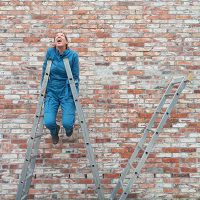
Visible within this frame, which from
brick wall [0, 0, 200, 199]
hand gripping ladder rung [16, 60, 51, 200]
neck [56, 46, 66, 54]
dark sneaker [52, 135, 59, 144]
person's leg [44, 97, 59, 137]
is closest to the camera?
hand gripping ladder rung [16, 60, 51, 200]

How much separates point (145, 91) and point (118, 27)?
0.92m

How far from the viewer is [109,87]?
4.67m

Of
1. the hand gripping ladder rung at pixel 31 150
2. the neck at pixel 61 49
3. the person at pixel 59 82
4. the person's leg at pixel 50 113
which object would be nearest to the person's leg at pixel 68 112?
the person at pixel 59 82

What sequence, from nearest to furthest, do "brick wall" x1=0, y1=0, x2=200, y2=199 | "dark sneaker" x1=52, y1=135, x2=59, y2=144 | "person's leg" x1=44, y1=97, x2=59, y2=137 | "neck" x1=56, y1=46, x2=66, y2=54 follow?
1. "person's leg" x1=44, y1=97, x2=59, y2=137
2. "neck" x1=56, y1=46, x2=66, y2=54
3. "dark sneaker" x1=52, y1=135, x2=59, y2=144
4. "brick wall" x1=0, y1=0, x2=200, y2=199

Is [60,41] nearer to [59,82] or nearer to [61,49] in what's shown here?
[61,49]

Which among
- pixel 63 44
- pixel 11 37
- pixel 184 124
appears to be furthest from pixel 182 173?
pixel 11 37

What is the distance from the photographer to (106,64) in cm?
470

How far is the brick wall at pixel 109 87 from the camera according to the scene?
15.0 ft

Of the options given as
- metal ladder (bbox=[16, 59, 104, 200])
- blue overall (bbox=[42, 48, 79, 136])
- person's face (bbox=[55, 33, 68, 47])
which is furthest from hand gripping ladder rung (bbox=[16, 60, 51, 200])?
person's face (bbox=[55, 33, 68, 47])

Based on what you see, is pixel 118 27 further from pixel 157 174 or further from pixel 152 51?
pixel 157 174

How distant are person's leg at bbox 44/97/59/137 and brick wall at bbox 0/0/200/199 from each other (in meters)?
0.59

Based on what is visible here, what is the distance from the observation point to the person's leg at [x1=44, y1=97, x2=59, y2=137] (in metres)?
3.97

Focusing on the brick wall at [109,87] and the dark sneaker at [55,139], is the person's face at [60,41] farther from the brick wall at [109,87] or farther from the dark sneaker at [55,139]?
the dark sneaker at [55,139]

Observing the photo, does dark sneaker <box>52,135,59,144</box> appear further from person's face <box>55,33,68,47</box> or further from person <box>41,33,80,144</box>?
person's face <box>55,33,68,47</box>
